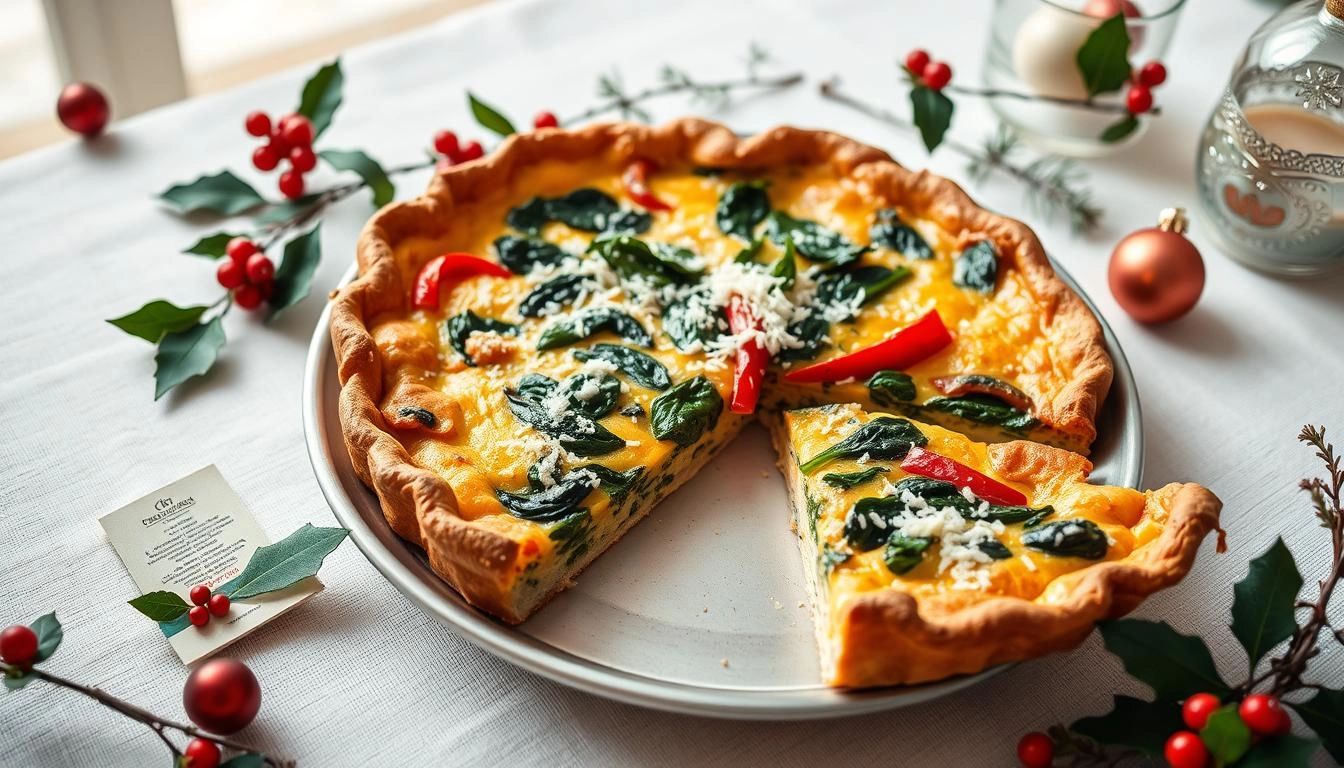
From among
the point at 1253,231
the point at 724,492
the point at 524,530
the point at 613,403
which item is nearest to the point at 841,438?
the point at 724,492

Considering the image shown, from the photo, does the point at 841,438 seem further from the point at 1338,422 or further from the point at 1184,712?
the point at 1338,422

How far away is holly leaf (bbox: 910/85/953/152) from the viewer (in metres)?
4.27

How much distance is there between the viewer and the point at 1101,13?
4.51 m

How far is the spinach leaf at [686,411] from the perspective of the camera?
11.1 ft

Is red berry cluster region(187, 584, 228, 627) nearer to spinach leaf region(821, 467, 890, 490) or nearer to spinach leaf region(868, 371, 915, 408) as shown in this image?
spinach leaf region(821, 467, 890, 490)

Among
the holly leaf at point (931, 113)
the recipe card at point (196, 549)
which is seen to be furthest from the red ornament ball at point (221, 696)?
the holly leaf at point (931, 113)

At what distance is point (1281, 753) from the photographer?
248 cm

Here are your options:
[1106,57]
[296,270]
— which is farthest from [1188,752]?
[296,270]

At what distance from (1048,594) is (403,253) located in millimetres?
2326

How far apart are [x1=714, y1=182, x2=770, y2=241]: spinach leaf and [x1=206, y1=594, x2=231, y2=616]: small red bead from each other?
2.05 m

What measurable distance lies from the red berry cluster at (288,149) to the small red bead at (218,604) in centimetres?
190

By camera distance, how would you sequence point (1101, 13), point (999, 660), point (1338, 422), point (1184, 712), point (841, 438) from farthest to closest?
1. point (1101, 13)
2. point (1338, 422)
3. point (841, 438)
4. point (999, 660)
5. point (1184, 712)

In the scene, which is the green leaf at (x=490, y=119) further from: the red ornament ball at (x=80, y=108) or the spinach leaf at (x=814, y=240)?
the red ornament ball at (x=80, y=108)

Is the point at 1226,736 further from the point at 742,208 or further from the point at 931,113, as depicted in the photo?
the point at 931,113
